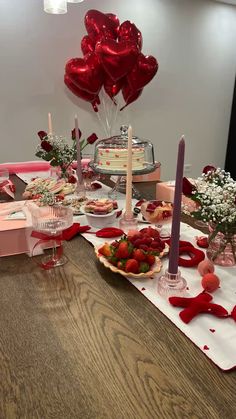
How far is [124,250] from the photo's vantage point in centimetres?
84

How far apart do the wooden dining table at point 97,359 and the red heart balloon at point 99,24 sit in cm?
232

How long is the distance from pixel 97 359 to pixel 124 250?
306mm

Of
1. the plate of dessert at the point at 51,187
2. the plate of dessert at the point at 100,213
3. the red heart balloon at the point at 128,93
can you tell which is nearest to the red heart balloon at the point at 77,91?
the red heart balloon at the point at 128,93

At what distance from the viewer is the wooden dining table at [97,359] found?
497 mm

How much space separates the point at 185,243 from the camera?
1008 mm

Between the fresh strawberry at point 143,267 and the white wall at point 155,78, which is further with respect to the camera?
the white wall at point 155,78

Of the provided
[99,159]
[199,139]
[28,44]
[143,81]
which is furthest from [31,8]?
[199,139]

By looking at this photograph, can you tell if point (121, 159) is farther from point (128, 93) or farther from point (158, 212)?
point (128, 93)

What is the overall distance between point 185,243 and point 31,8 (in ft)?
8.27

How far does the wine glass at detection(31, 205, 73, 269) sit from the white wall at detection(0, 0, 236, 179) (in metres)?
2.07

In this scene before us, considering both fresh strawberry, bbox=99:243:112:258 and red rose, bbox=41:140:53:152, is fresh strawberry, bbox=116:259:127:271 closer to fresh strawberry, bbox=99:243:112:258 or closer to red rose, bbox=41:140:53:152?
fresh strawberry, bbox=99:243:112:258

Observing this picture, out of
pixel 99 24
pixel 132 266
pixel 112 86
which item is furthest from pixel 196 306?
pixel 99 24

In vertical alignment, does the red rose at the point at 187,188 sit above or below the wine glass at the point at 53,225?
above

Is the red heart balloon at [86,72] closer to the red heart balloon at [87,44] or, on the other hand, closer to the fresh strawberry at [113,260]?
the red heart balloon at [87,44]
